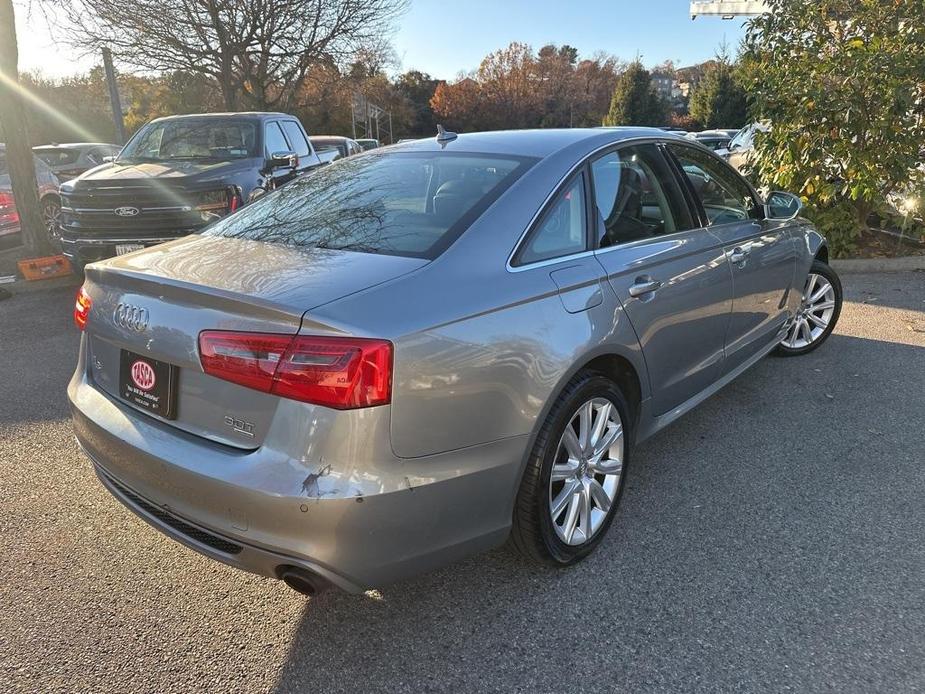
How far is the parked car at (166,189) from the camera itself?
6457 millimetres

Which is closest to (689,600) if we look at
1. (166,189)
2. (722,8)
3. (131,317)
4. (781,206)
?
(131,317)

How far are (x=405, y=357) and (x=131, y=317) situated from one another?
991 millimetres

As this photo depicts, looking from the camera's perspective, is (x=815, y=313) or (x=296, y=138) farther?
(x=296, y=138)

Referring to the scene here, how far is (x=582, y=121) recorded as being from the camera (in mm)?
51594

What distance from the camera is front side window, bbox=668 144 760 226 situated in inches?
136

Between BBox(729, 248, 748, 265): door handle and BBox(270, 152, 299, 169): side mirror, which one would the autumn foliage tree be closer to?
BBox(270, 152, 299, 169): side mirror

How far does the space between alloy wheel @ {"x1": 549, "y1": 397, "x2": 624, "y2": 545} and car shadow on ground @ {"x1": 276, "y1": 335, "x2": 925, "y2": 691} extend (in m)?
0.18

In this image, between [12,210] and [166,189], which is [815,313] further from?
[12,210]

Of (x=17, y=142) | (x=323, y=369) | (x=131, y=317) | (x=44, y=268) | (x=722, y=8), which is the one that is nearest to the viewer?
(x=323, y=369)

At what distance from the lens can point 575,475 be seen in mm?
2527

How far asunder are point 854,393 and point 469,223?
3188mm

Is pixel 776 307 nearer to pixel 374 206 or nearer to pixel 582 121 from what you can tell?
pixel 374 206

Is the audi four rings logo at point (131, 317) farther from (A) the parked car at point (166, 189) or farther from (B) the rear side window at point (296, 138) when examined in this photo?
(B) the rear side window at point (296, 138)

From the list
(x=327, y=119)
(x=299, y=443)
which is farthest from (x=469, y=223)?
(x=327, y=119)
